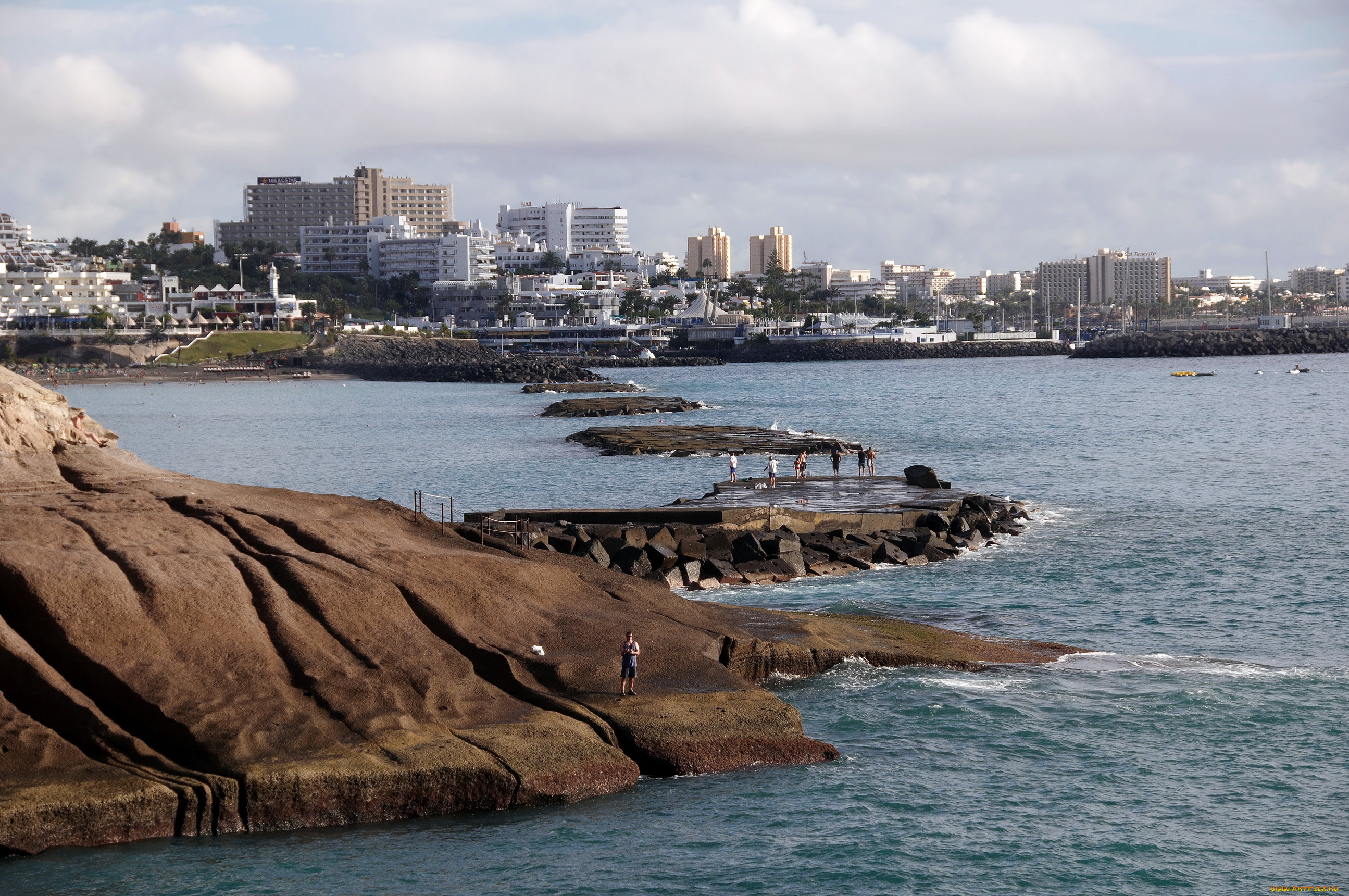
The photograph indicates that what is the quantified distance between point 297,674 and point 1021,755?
928cm

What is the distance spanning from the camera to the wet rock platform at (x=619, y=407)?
85.4 metres

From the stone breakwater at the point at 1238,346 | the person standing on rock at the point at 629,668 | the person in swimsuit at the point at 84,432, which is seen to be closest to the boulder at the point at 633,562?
the person in swimsuit at the point at 84,432

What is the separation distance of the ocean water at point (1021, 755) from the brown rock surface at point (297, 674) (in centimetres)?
39

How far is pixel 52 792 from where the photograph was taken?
13023mm

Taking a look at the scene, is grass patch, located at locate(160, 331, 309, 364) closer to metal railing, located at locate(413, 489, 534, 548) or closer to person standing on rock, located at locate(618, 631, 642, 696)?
metal railing, located at locate(413, 489, 534, 548)

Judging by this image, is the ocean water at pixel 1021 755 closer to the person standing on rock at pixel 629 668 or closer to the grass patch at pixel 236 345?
the person standing on rock at pixel 629 668

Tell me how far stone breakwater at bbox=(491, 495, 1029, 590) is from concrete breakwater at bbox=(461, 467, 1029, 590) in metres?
0.03

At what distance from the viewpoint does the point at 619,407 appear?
87750mm

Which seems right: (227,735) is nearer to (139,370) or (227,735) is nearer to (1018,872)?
(1018,872)

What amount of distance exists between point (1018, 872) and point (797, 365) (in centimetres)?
17382

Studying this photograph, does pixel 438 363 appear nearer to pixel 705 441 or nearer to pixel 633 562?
pixel 705 441

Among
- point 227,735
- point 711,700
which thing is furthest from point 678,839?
point 227,735

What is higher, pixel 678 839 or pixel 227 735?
pixel 227 735

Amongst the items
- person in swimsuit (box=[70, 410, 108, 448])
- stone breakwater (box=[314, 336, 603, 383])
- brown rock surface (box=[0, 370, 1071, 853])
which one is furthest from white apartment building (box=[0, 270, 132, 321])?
brown rock surface (box=[0, 370, 1071, 853])
